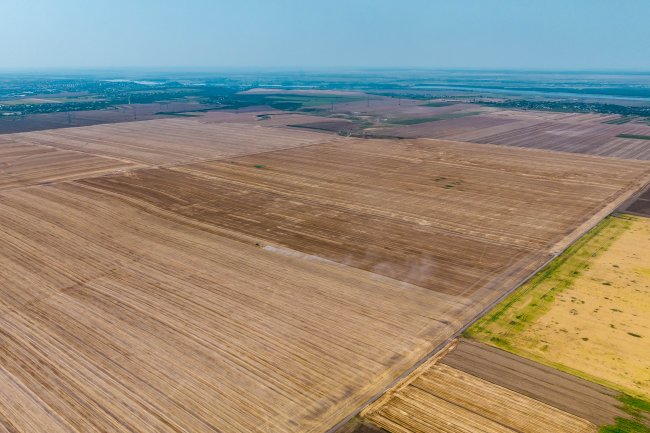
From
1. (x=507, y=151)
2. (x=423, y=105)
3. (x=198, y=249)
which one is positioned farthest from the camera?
(x=423, y=105)

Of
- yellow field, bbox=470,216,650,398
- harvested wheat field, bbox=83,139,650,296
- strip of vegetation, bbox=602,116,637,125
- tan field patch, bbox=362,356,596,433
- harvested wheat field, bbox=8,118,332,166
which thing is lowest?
tan field patch, bbox=362,356,596,433

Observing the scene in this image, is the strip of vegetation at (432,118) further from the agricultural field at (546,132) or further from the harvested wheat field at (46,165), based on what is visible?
the harvested wheat field at (46,165)

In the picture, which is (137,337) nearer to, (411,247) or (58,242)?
(58,242)

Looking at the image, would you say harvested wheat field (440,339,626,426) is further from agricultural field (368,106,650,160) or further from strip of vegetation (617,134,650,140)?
strip of vegetation (617,134,650,140)

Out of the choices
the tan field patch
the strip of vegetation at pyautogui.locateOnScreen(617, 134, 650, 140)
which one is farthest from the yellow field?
the strip of vegetation at pyautogui.locateOnScreen(617, 134, 650, 140)

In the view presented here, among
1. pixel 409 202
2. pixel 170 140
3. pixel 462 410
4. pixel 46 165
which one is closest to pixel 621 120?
pixel 409 202

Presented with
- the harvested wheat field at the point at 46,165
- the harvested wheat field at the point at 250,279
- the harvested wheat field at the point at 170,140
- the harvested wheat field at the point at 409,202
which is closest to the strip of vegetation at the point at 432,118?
the harvested wheat field at the point at 170,140

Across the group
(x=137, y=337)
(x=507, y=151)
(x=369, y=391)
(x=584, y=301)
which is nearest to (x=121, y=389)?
(x=137, y=337)

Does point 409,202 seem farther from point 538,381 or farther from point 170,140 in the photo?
point 170,140
